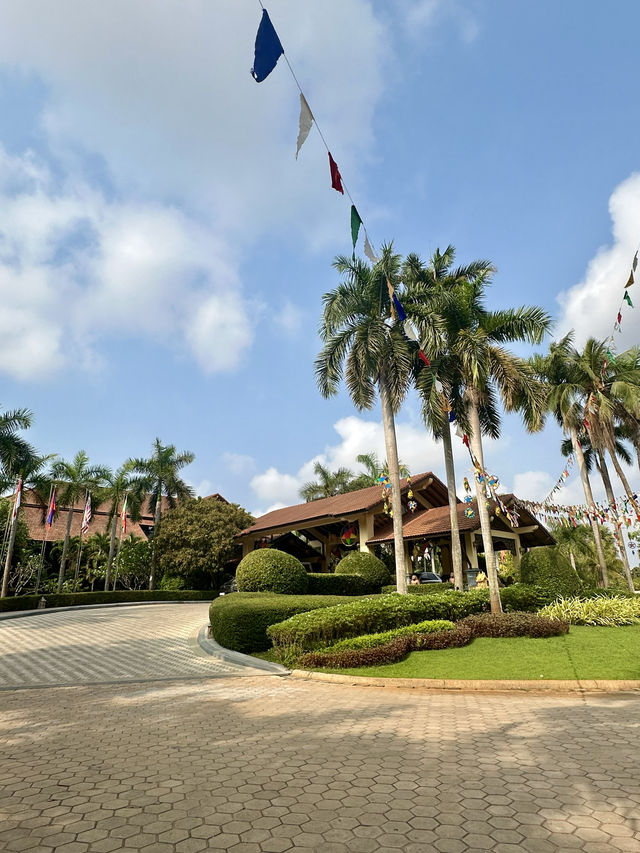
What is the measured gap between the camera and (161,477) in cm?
3828

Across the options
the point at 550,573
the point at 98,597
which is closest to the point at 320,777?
the point at 550,573

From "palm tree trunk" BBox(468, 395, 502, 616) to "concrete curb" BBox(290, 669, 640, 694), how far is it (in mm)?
5860

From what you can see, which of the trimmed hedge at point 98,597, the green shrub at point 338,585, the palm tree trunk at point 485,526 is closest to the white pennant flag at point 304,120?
the palm tree trunk at point 485,526

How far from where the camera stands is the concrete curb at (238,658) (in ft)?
33.6

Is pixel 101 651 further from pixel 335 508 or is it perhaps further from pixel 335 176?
pixel 335 508

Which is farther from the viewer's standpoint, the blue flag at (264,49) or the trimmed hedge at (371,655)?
the trimmed hedge at (371,655)

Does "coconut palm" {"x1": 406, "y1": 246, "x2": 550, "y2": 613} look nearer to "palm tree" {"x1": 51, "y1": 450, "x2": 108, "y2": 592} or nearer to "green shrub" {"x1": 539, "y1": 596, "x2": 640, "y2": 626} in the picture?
"green shrub" {"x1": 539, "y1": 596, "x2": 640, "y2": 626}

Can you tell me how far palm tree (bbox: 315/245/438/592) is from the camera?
18.9m

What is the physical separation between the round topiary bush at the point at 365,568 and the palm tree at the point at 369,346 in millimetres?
4605

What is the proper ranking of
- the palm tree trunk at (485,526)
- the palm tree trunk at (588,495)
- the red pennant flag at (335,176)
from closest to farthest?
the red pennant flag at (335,176) < the palm tree trunk at (485,526) < the palm tree trunk at (588,495)

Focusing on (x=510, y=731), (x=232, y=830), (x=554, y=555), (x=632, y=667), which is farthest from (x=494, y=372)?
(x=232, y=830)

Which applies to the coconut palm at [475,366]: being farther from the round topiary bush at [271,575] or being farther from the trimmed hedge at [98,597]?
the trimmed hedge at [98,597]

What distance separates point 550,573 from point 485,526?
423cm

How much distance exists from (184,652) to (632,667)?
9.79 m
